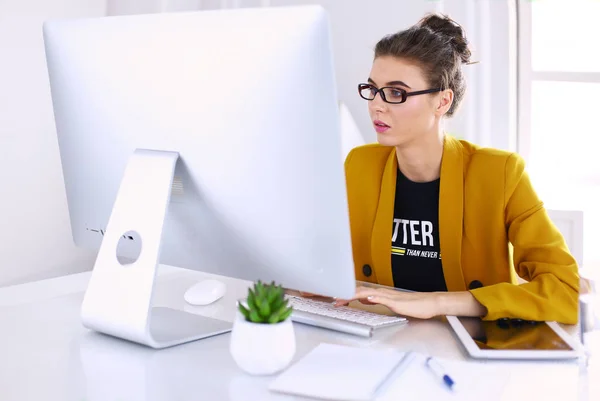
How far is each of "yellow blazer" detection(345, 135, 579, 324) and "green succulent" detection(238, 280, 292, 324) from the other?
0.64m

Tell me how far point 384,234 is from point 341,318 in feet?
1.98

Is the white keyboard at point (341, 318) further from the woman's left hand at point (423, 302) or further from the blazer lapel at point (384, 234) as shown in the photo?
the blazer lapel at point (384, 234)

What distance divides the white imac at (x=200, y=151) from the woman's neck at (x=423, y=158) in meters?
0.80

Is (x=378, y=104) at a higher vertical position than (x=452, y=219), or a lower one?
higher

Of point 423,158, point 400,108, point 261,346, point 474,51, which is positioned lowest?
point 261,346

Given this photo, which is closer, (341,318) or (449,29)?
(341,318)

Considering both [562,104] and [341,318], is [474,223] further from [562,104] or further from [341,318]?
[562,104]

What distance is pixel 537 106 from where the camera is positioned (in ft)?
10.8

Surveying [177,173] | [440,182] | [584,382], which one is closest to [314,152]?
[177,173]

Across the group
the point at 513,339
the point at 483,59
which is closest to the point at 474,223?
the point at 513,339

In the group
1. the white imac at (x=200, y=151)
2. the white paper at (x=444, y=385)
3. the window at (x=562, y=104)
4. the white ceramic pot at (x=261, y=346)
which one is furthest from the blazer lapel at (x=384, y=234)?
the window at (x=562, y=104)

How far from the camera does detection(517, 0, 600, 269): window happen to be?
317 centimetres

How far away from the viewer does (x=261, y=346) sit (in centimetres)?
112

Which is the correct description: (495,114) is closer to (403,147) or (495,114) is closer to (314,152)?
(403,147)
